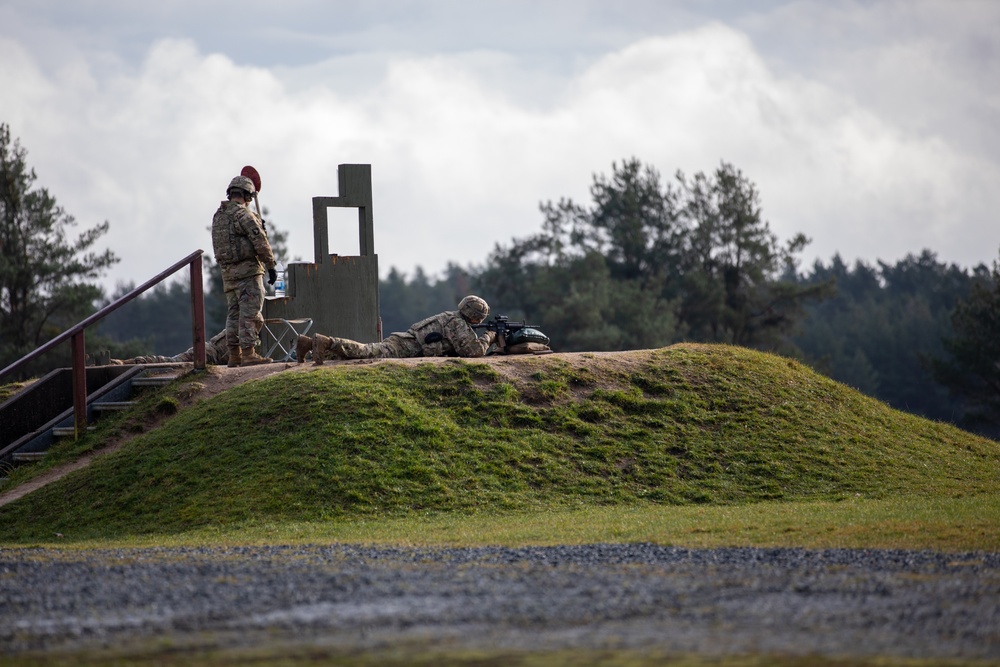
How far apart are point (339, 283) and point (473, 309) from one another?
9.68ft

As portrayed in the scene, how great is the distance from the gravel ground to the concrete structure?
10.2 m

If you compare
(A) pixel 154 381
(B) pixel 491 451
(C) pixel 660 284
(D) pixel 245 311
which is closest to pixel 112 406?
(A) pixel 154 381

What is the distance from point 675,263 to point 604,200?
5.50 m

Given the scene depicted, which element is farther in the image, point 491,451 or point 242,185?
point 242,185

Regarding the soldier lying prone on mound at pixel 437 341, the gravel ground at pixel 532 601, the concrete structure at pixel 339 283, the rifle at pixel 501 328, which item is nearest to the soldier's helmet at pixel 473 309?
the soldier lying prone on mound at pixel 437 341

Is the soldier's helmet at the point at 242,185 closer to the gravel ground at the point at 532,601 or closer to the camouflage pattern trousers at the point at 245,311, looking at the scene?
the camouflage pattern trousers at the point at 245,311

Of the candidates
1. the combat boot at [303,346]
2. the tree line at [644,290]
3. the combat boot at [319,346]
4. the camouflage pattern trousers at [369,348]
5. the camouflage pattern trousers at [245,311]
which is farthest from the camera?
the tree line at [644,290]

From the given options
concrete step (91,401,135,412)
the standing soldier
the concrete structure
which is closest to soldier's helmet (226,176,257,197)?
the standing soldier

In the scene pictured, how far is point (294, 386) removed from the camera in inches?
683

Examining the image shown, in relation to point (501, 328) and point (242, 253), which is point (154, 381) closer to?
point (242, 253)

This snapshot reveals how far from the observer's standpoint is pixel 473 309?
18.8 meters

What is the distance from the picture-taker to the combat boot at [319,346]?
17984 millimetres

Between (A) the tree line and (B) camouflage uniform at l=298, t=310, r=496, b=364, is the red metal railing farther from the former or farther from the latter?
(A) the tree line

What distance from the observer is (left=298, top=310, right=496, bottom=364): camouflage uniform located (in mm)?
18969
